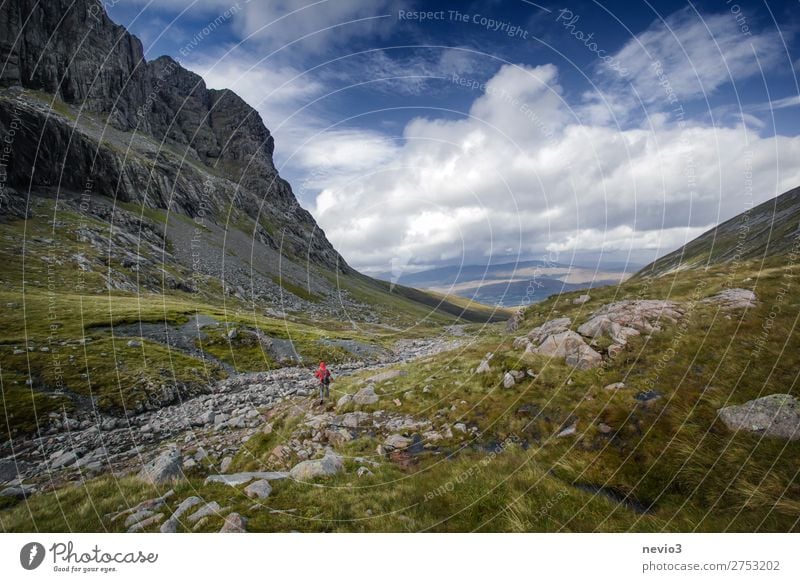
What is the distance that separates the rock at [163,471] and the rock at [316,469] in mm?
3845

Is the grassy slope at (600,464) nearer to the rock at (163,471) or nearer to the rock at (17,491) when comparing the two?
the rock at (163,471)

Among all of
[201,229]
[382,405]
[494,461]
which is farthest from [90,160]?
[494,461]

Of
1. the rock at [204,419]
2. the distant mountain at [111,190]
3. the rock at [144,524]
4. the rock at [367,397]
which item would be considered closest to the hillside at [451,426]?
the rock at [144,524]

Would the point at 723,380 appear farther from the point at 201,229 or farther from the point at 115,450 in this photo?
the point at 201,229

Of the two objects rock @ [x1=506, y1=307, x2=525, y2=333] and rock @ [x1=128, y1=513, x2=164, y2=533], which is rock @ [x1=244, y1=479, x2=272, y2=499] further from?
rock @ [x1=506, y1=307, x2=525, y2=333]

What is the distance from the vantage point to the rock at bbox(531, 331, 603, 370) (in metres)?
12.7

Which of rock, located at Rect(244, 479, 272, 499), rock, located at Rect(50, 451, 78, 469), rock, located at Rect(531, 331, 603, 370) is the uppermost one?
rock, located at Rect(531, 331, 603, 370)

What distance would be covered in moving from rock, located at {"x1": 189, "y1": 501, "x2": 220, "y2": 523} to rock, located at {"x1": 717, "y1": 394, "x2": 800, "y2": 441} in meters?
11.4

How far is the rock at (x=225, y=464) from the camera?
13186 millimetres

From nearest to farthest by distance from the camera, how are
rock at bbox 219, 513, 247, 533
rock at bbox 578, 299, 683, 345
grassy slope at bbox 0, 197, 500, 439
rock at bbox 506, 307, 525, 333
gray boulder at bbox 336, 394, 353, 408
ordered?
1. rock at bbox 219, 513, 247, 533
2. rock at bbox 578, 299, 683, 345
3. gray boulder at bbox 336, 394, 353, 408
4. grassy slope at bbox 0, 197, 500, 439
5. rock at bbox 506, 307, 525, 333

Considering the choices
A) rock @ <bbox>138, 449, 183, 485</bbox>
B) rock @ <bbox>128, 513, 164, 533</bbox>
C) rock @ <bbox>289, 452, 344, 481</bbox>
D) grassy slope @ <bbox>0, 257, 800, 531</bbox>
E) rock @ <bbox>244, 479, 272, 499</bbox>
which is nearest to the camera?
grassy slope @ <bbox>0, 257, 800, 531</bbox>

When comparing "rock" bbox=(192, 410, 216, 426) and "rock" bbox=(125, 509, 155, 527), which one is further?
"rock" bbox=(192, 410, 216, 426)

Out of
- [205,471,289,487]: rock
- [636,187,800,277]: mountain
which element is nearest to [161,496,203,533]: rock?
[205,471,289,487]: rock
